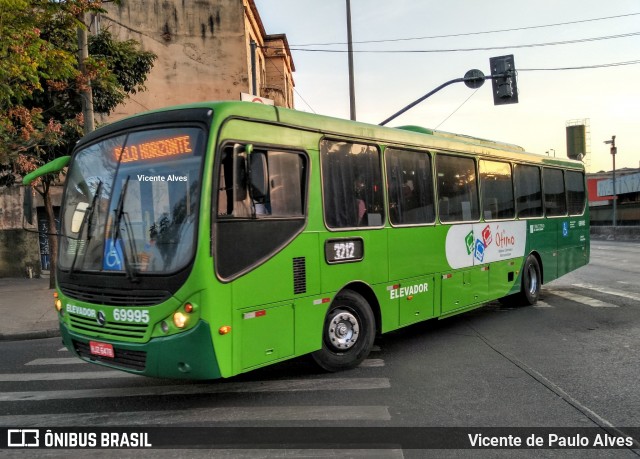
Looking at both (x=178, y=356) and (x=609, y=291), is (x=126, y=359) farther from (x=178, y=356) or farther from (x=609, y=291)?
(x=609, y=291)

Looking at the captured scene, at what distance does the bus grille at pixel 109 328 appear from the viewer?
4.61m

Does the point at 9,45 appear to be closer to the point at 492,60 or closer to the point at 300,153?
the point at 300,153

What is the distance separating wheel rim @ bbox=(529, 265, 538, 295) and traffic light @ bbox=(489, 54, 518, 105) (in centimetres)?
729

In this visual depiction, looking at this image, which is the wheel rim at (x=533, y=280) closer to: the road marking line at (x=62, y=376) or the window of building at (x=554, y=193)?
the window of building at (x=554, y=193)

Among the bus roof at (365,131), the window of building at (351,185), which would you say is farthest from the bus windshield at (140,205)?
the window of building at (351,185)

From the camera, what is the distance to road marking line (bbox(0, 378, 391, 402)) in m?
5.47

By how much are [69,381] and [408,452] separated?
4.38m

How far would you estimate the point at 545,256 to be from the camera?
1093cm

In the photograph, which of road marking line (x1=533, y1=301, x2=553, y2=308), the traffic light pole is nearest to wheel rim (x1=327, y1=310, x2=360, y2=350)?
road marking line (x1=533, y1=301, x2=553, y2=308)

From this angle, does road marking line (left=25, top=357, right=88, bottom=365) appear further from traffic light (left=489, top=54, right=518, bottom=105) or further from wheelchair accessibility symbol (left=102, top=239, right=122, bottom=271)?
traffic light (left=489, top=54, right=518, bottom=105)

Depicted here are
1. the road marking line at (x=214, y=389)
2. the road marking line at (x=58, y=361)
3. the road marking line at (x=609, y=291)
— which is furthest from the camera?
the road marking line at (x=609, y=291)

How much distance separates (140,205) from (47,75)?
22.6 ft

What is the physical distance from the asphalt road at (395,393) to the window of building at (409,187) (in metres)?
1.89

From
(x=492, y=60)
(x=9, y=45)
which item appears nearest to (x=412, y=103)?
(x=492, y=60)
